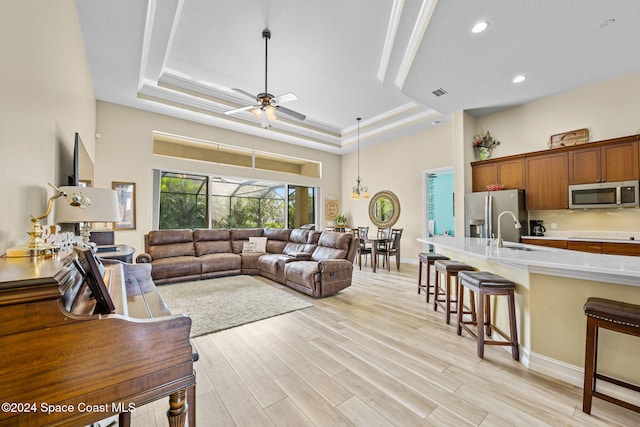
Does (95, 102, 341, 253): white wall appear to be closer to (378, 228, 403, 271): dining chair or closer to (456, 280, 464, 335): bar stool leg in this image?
(378, 228, 403, 271): dining chair

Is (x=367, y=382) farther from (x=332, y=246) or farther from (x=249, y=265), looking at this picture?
(x=249, y=265)

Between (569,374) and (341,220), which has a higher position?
(341,220)

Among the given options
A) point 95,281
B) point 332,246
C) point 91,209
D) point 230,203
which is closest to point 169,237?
point 230,203

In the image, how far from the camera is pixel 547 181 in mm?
4430

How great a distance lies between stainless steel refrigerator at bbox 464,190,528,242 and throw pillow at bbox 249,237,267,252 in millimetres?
4281

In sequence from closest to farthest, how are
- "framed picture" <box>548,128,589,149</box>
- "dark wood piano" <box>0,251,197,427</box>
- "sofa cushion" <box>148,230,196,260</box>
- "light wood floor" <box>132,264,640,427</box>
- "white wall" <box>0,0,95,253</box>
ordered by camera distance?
"dark wood piano" <box>0,251,197,427</box>, "white wall" <box>0,0,95,253</box>, "light wood floor" <box>132,264,640,427</box>, "framed picture" <box>548,128,589,149</box>, "sofa cushion" <box>148,230,196,260</box>

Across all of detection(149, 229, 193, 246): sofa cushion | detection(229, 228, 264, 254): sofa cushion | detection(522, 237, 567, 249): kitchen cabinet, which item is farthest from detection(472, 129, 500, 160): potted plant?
detection(149, 229, 193, 246): sofa cushion

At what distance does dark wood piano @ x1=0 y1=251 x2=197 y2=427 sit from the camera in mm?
691

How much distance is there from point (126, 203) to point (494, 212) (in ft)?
22.8

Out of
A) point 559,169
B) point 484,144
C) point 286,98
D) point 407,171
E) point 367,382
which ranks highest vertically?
point 286,98

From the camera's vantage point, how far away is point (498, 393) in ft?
5.78

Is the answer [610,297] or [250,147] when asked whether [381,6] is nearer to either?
[610,297]

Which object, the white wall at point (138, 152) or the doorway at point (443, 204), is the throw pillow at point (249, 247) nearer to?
the white wall at point (138, 152)

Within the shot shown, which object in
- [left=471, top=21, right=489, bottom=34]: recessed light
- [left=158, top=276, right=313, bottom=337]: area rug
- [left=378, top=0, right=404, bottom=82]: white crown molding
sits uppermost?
[left=378, top=0, right=404, bottom=82]: white crown molding
